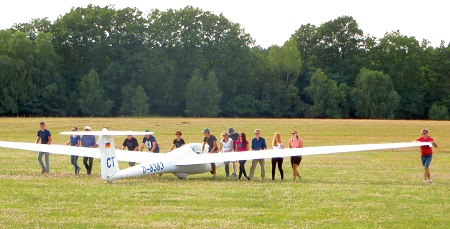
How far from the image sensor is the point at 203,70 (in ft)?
318

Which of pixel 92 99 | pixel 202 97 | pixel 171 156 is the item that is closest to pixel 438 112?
pixel 202 97

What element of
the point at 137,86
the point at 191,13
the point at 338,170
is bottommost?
the point at 338,170

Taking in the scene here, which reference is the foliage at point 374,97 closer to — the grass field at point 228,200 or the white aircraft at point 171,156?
the grass field at point 228,200

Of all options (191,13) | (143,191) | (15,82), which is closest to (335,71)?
(191,13)

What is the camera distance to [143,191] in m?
16.5

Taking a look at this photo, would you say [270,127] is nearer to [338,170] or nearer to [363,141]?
[363,141]

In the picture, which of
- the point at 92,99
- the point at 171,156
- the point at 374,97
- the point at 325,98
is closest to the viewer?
the point at 171,156

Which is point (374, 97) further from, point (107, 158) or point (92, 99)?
point (107, 158)

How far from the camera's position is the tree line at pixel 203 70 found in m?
86.9

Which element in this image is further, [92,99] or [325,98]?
[325,98]

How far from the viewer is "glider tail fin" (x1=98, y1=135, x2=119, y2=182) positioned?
18.0 m

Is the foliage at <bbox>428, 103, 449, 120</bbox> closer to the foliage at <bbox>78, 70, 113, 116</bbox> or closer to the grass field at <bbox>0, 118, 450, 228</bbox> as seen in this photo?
the foliage at <bbox>78, 70, 113, 116</bbox>

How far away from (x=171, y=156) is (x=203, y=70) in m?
77.5

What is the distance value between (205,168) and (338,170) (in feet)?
20.2
